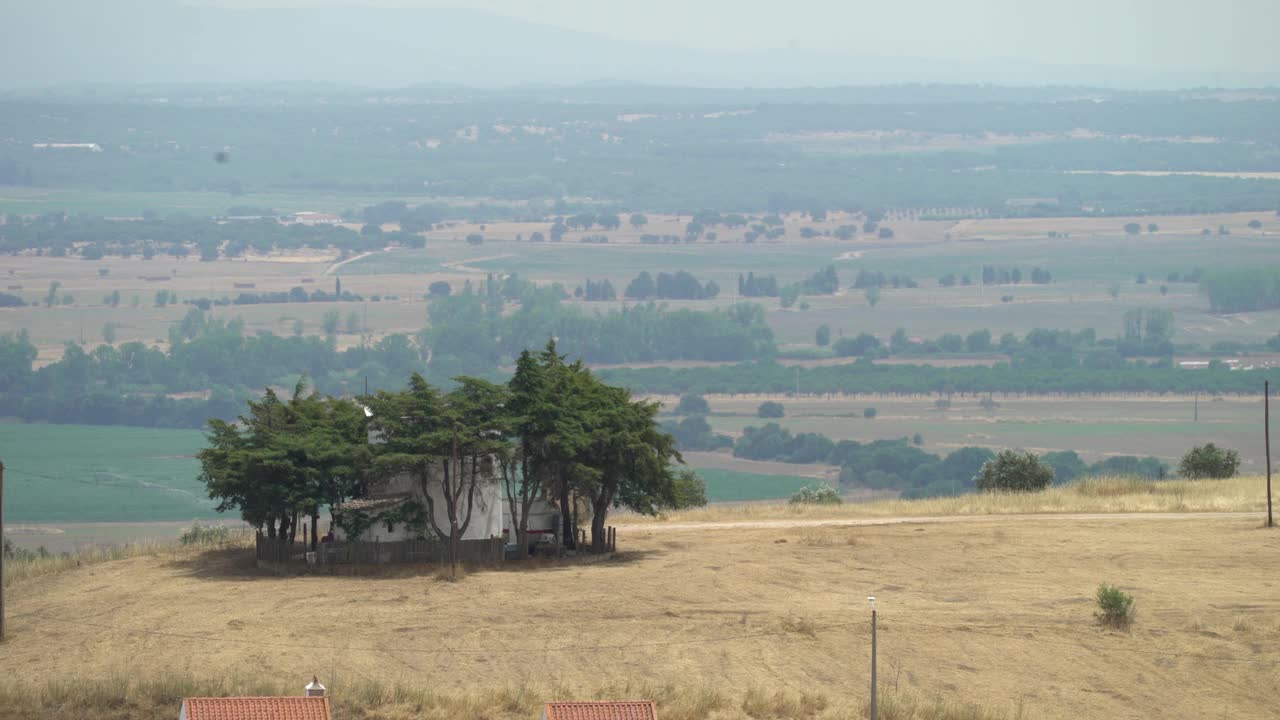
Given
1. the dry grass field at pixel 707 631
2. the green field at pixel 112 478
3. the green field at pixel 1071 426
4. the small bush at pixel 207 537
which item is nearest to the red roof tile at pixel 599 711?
the dry grass field at pixel 707 631

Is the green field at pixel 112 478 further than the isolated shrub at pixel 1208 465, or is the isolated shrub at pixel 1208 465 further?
the green field at pixel 112 478

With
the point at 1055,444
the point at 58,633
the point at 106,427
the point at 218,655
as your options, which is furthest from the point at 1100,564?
the point at 106,427

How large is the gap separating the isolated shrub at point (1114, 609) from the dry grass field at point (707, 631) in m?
0.36

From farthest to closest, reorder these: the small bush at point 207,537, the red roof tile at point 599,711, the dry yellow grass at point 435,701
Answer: the small bush at point 207,537 < the dry yellow grass at point 435,701 < the red roof tile at point 599,711

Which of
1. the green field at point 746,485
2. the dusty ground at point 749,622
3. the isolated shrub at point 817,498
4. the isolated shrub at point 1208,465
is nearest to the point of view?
the dusty ground at point 749,622

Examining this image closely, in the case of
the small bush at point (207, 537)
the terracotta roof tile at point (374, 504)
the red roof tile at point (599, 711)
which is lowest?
the small bush at point (207, 537)

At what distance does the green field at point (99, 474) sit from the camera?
117812 mm

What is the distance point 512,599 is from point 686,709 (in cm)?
1030

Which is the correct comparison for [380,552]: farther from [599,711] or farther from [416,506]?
[599,711]

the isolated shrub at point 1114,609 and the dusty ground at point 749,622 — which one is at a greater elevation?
the isolated shrub at point 1114,609

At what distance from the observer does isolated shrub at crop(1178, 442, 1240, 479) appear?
6919 cm

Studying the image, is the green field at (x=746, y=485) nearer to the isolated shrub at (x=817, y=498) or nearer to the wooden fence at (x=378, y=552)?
the isolated shrub at (x=817, y=498)

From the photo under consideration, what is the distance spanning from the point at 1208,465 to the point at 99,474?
99.0 metres

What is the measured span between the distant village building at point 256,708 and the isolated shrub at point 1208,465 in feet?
162
